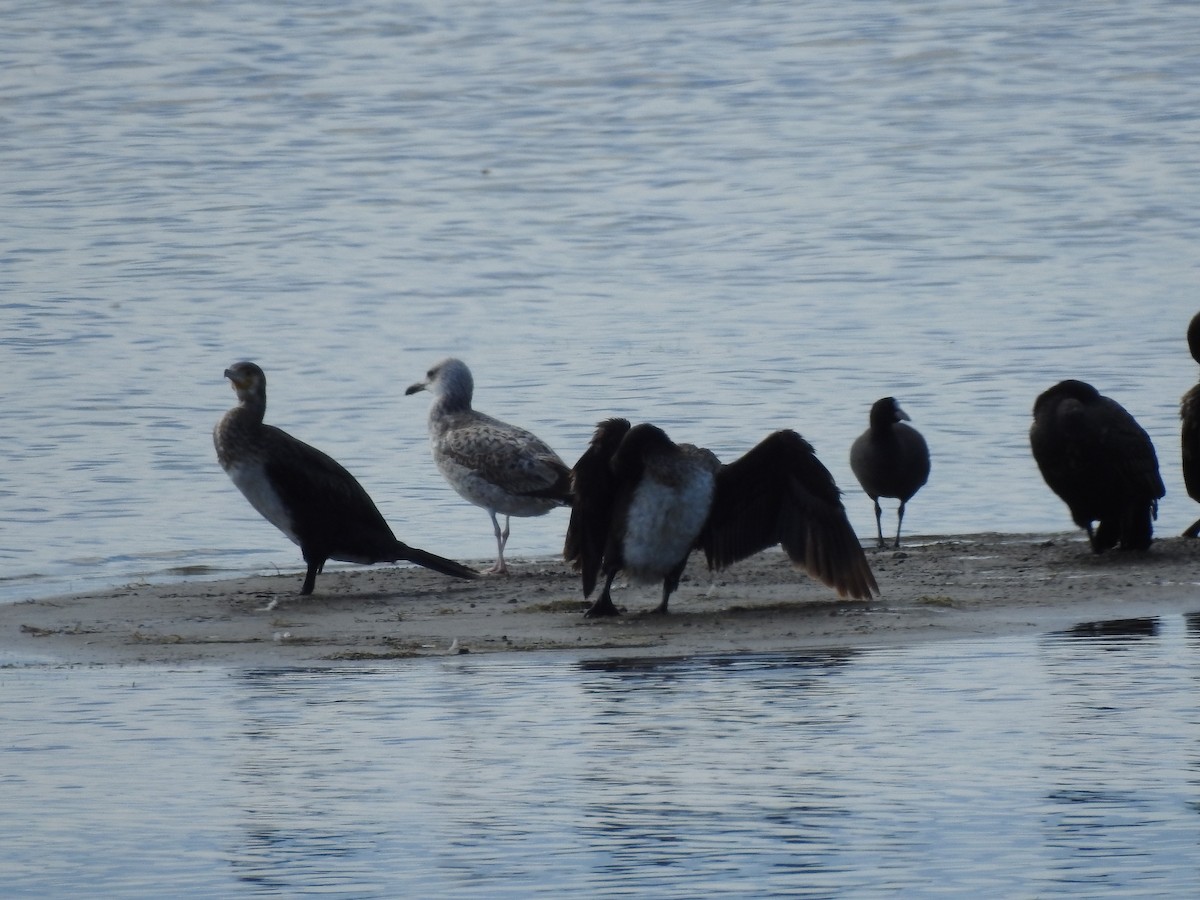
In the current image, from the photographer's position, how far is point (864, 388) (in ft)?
60.9

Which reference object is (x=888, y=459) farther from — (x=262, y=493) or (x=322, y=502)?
(x=262, y=493)

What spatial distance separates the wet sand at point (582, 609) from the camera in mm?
10234

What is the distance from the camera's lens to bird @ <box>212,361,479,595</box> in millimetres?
11930

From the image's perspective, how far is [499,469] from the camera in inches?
510

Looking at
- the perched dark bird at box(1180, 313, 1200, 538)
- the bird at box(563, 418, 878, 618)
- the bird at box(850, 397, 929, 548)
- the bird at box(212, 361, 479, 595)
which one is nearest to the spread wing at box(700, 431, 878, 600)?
the bird at box(563, 418, 878, 618)

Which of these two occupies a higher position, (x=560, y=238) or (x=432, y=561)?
(x=560, y=238)

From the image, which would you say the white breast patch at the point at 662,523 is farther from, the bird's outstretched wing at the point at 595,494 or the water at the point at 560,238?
the water at the point at 560,238

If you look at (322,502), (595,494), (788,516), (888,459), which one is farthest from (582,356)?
(595,494)

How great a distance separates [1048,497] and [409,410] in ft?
17.5

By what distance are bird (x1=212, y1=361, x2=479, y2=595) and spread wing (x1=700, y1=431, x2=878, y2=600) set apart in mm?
1542

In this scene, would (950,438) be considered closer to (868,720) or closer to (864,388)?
(864,388)

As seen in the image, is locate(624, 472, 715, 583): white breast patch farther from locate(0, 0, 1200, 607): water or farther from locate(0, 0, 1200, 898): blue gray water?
locate(0, 0, 1200, 607): water

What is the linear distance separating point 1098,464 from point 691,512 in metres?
2.38

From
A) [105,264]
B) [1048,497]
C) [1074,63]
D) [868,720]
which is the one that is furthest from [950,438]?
[1074,63]
